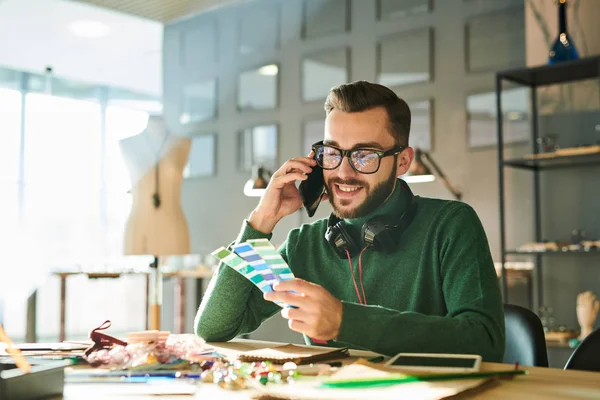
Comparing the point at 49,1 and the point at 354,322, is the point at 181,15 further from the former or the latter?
the point at 354,322

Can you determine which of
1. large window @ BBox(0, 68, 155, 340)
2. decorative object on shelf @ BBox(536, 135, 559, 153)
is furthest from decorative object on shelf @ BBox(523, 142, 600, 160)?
large window @ BBox(0, 68, 155, 340)

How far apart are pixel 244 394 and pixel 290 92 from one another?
578cm

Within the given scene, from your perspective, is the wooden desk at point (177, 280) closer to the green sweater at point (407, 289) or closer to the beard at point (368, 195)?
the green sweater at point (407, 289)

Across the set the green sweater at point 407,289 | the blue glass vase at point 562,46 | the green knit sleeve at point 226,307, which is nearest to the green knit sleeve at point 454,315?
the green sweater at point 407,289

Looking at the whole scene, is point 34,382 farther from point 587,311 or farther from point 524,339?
point 587,311

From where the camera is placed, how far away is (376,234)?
172 centimetres

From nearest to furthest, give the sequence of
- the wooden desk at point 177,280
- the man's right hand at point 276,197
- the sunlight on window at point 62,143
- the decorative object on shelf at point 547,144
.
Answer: the man's right hand at point 276,197 < the decorative object on shelf at point 547,144 < the wooden desk at point 177,280 < the sunlight on window at point 62,143

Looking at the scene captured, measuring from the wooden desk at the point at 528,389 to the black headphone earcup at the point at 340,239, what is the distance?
0.59 meters

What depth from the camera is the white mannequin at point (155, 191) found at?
4.07 metres

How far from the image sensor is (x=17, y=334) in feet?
32.1

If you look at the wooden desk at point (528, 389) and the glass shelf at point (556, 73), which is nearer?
the wooden desk at point (528, 389)

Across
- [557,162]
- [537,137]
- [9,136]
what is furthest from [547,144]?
[9,136]

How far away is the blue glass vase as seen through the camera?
13.8ft

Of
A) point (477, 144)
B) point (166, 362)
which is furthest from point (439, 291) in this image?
point (477, 144)
